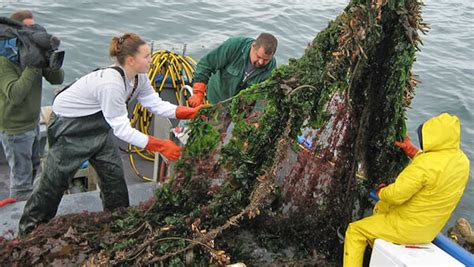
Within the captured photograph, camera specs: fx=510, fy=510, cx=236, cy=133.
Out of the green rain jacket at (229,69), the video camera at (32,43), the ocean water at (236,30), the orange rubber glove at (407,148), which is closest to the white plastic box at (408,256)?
the orange rubber glove at (407,148)

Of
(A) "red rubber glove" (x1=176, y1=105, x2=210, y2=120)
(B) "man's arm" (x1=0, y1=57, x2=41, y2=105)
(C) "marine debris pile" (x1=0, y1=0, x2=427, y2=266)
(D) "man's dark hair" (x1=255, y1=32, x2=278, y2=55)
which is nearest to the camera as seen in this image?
(C) "marine debris pile" (x1=0, y1=0, x2=427, y2=266)

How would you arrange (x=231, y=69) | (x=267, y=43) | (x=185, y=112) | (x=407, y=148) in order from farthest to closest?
(x=231, y=69)
(x=267, y=43)
(x=185, y=112)
(x=407, y=148)

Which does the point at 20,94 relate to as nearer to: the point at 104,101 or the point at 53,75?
the point at 53,75

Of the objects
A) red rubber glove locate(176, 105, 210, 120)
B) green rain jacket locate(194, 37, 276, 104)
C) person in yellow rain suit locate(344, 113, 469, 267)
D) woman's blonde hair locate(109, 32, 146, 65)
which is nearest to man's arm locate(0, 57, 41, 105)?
woman's blonde hair locate(109, 32, 146, 65)

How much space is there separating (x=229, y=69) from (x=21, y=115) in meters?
1.93

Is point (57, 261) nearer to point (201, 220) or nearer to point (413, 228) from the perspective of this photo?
point (201, 220)

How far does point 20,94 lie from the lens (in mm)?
4297

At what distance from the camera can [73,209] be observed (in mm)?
4363

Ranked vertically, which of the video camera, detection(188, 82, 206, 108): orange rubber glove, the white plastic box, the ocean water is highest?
the video camera

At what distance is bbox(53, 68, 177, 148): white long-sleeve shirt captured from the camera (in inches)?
140

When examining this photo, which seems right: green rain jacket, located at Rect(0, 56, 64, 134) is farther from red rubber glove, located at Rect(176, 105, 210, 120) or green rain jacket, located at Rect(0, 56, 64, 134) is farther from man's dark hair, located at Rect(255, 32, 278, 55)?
man's dark hair, located at Rect(255, 32, 278, 55)

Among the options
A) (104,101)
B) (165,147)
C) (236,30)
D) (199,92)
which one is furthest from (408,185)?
(236,30)

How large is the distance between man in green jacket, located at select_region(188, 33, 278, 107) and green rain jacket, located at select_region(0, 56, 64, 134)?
131 cm

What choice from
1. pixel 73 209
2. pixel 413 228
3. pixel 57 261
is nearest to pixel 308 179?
pixel 413 228
